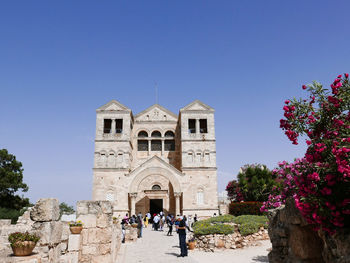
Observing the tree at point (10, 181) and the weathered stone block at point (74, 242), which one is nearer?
the weathered stone block at point (74, 242)

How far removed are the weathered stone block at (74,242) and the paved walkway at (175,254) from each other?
307cm

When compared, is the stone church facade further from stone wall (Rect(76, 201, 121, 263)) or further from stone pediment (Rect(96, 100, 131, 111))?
stone wall (Rect(76, 201, 121, 263))

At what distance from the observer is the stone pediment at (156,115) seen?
35.0 meters

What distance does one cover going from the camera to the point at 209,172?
30.1 metres

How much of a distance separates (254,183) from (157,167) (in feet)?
32.2

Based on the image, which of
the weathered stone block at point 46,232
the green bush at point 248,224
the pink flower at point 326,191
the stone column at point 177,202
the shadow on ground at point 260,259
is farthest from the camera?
the stone column at point 177,202

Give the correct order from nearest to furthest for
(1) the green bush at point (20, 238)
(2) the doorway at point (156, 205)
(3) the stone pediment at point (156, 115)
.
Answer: (1) the green bush at point (20, 238)
(2) the doorway at point (156, 205)
(3) the stone pediment at point (156, 115)

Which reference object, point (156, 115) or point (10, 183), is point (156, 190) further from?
point (10, 183)

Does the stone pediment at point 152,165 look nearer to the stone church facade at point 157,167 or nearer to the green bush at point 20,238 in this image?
the stone church facade at point 157,167

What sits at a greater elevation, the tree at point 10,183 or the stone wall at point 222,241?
the tree at point 10,183

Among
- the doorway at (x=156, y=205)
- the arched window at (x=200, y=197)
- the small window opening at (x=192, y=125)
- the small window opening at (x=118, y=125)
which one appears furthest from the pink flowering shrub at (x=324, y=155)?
the small window opening at (x=118, y=125)

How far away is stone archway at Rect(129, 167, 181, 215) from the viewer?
28703 millimetres

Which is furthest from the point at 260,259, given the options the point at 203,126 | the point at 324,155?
the point at 203,126

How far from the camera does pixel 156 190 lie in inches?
1158
